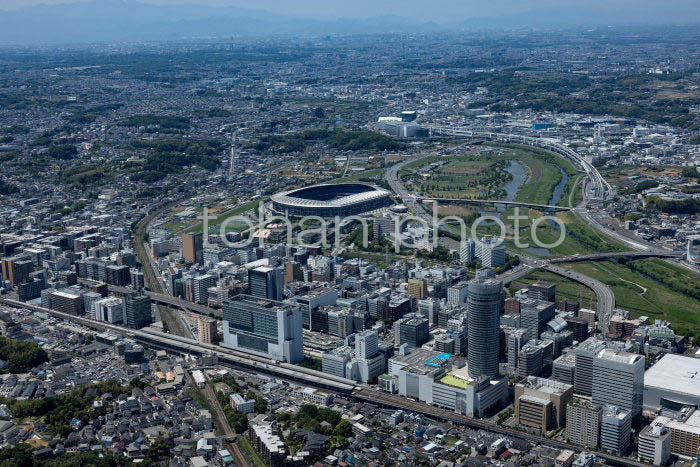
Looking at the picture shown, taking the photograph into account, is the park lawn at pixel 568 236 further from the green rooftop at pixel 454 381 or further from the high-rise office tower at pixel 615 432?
the high-rise office tower at pixel 615 432

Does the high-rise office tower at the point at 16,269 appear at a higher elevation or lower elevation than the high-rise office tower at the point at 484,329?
lower

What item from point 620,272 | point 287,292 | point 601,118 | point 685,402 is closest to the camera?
point 685,402

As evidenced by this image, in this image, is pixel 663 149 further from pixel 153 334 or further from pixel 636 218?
pixel 153 334

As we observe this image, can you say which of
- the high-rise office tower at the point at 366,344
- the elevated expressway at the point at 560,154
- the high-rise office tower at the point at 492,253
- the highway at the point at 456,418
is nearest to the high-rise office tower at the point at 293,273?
the high-rise office tower at the point at 492,253

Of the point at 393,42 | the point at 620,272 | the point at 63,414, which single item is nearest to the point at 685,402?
the point at 620,272

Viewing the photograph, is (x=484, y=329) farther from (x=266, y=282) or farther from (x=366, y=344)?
(x=266, y=282)
